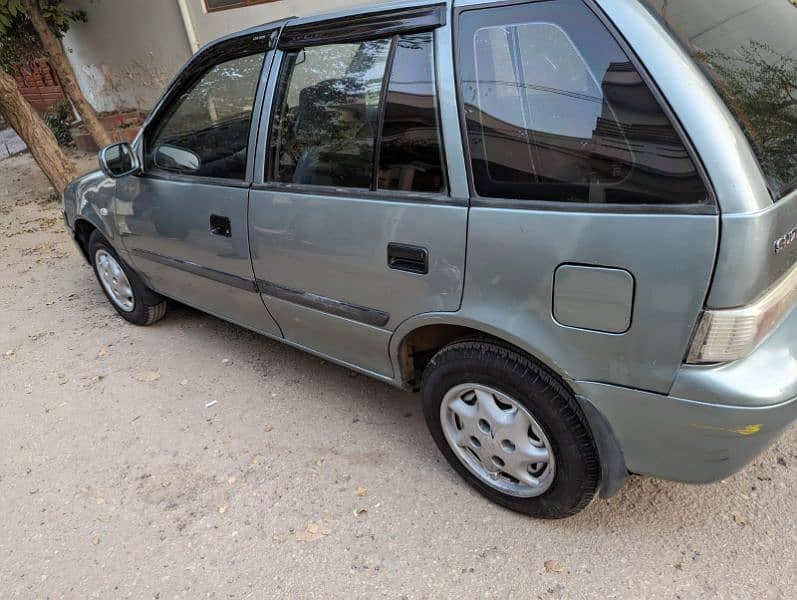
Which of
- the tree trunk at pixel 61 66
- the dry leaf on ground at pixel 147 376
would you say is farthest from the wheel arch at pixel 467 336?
the tree trunk at pixel 61 66

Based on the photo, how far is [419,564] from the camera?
2.05 meters

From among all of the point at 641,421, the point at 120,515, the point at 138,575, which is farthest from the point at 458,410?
the point at 120,515

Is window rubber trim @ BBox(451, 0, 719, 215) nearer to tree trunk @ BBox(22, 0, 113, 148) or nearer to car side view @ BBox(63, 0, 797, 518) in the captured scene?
car side view @ BBox(63, 0, 797, 518)

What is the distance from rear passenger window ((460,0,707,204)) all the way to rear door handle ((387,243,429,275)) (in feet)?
1.01

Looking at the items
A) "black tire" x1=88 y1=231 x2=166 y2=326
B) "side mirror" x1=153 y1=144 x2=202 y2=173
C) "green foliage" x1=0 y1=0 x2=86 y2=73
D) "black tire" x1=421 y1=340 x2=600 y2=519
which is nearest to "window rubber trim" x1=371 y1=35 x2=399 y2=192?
"black tire" x1=421 y1=340 x2=600 y2=519

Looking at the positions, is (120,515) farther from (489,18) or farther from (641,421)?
(489,18)

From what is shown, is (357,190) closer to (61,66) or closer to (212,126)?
(212,126)

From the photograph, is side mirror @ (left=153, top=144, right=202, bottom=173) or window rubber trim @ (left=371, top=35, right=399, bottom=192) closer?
window rubber trim @ (left=371, top=35, right=399, bottom=192)

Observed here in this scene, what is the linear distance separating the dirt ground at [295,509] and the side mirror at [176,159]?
1.18 meters

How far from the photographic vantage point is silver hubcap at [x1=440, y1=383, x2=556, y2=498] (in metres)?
2.01

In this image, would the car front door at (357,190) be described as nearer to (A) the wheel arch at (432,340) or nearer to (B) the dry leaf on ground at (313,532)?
(A) the wheel arch at (432,340)

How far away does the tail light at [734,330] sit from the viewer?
1.49m

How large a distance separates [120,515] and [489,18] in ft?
7.81

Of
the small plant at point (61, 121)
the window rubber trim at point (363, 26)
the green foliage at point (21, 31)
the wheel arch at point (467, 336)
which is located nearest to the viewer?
the wheel arch at point (467, 336)
